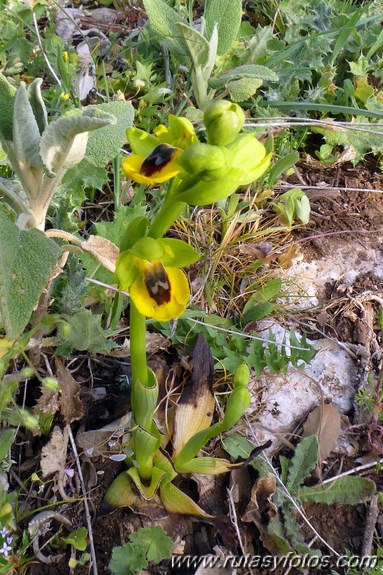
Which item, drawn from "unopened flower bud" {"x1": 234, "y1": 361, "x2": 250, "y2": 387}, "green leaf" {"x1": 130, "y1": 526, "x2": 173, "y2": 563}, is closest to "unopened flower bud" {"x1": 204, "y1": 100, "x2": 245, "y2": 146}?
"unopened flower bud" {"x1": 234, "y1": 361, "x2": 250, "y2": 387}

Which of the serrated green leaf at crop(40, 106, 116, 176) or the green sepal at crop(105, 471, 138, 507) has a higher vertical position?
the serrated green leaf at crop(40, 106, 116, 176)

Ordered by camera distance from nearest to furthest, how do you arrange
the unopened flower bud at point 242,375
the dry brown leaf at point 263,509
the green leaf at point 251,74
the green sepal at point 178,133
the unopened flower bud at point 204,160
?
the unopened flower bud at point 204,160, the green sepal at point 178,133, the unopened flower bud at point 242,375, the dry brown leaf at point 263,509, the green leaf at point 251,74

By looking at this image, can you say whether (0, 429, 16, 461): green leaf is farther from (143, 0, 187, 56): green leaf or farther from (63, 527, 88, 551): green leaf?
(143, 0, 187, 56): green leaf

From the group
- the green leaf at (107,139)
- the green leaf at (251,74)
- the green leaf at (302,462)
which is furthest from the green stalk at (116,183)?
the green leaf at (302,462)

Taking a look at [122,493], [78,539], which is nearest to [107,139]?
[122,493]

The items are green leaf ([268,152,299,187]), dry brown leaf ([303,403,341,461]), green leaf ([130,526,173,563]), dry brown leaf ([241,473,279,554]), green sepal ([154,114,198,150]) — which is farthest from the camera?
green leaf ([268,152,299,187])

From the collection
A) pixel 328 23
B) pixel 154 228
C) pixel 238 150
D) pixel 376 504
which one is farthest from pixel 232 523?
pixel 328 23

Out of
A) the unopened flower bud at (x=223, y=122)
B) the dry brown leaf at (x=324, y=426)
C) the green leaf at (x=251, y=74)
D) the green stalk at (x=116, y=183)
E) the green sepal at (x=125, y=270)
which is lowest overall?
the dry brown leaf at (x=324, y=426)

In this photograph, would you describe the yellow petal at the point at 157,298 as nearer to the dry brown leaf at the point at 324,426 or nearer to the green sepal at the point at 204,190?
the green sepal at the point at 204,190
